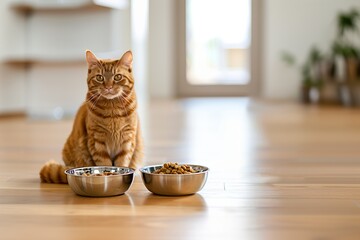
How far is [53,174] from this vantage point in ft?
6.53

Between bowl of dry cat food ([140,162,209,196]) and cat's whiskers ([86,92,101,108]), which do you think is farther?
cat's whiskers ([86,92,101,108])

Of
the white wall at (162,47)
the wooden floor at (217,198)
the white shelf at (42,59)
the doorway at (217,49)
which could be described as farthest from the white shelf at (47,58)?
the doorway at (217,49)

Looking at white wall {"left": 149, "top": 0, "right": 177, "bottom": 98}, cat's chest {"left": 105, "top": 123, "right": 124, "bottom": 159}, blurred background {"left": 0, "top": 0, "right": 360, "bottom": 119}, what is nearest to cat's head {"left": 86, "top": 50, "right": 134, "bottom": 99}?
cat's chest {"left": 105, "top": 123, "right": 124, "bottom": 159}

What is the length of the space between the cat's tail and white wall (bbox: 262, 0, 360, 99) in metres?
6.71

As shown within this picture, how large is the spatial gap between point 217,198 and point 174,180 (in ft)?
0.43

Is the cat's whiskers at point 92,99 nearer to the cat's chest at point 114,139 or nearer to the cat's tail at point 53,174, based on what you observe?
the cat's chest at point 114,139

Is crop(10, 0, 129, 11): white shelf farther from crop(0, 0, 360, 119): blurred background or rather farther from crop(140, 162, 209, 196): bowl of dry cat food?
crop(140, 162, 209, 196): bowl of dry cat food

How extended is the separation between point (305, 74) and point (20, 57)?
3.91 m

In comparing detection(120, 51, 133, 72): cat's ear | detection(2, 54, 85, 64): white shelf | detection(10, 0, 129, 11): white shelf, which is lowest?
detection(120, 51, 133, 72): cat's ear

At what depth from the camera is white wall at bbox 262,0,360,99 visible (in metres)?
8.30

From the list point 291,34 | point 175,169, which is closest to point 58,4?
point 175,169

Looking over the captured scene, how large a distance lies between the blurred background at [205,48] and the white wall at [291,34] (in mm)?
13

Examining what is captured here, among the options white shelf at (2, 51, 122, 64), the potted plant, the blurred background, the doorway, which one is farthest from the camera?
the doorway

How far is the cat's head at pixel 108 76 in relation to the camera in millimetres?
1885
